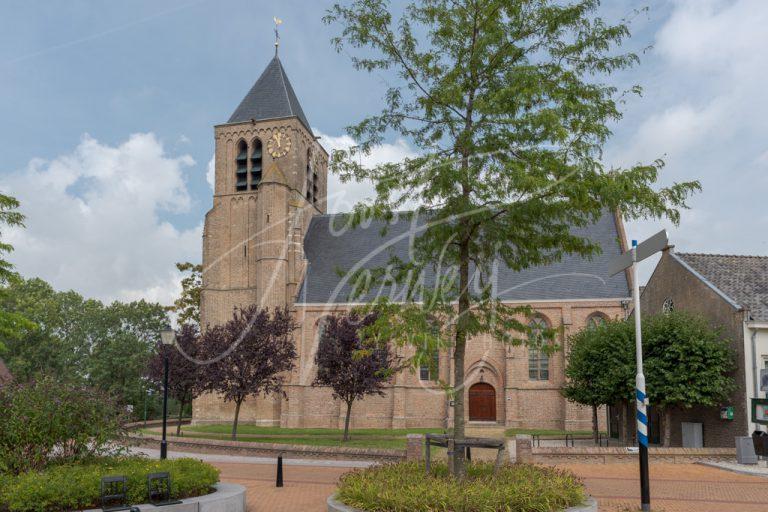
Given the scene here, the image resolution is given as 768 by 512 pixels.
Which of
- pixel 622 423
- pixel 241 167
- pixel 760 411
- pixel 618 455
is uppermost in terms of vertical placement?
pixel 241 167

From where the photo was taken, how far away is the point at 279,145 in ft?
149

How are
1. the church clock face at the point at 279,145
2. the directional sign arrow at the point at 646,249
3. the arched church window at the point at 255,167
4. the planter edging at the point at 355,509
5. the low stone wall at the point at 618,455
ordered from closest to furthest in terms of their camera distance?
the planter edging at the point at 355,509 → the directional sign arrow at the point at 646,249 → the low stone wall at the point at 618,455 → the church clock face at the point at 279,145 → the arched church window at the point at 255,167

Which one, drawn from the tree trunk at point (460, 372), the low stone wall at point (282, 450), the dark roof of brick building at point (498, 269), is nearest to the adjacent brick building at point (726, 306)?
the dark roof of brick building at point (498, 269)

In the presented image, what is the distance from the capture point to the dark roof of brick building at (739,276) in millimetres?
23328

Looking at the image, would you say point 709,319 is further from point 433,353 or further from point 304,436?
point 304,436

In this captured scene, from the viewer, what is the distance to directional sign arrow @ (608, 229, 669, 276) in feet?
37.1

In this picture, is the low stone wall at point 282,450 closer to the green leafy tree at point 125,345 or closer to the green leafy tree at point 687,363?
the green leafy tree at point 687,363

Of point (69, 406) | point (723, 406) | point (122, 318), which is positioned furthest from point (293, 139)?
point (69, 406)

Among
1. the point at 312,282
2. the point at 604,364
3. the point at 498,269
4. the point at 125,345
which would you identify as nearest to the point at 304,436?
the point at 312,282

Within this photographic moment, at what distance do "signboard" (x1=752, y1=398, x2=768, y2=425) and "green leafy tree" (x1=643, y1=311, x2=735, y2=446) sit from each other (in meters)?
1.94

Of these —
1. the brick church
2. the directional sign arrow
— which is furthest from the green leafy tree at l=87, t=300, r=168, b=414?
the directional sign arrow

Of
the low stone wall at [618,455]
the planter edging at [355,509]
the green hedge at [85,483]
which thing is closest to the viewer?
the green hedge at [85,483]

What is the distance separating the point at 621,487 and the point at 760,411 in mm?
7960

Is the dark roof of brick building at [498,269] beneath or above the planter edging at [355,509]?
above
